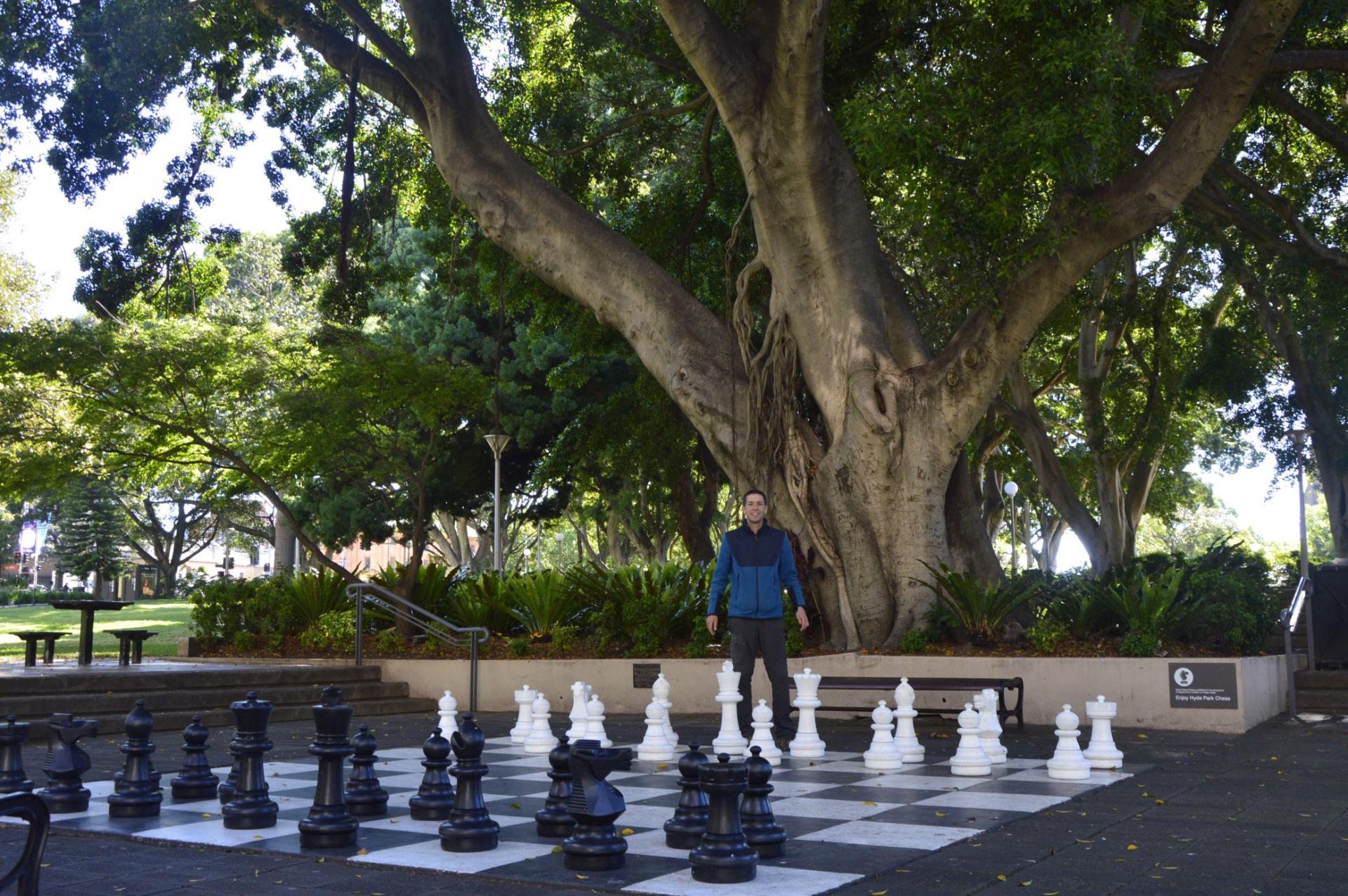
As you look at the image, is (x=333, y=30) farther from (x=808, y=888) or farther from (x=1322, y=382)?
(x=1322, y=382)

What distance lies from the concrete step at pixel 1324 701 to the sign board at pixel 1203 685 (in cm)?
291

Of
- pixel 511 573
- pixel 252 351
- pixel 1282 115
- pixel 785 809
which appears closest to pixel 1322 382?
pixel 1282 115

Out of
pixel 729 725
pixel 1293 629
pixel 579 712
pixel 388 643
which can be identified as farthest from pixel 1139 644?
pixel 388 643

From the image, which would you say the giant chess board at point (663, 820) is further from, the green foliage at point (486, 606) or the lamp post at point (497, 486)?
the lamp post at point (497, 486)

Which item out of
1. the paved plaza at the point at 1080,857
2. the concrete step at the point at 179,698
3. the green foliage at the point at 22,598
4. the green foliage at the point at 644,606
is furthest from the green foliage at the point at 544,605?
the green foliage at the point at 22,598

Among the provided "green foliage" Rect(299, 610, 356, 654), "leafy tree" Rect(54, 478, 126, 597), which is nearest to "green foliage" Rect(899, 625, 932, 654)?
"green foliage" Rect(299, 610, 356, 654)

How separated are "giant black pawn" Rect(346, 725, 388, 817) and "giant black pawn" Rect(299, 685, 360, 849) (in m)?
0.17

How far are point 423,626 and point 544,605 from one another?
1.39 meters

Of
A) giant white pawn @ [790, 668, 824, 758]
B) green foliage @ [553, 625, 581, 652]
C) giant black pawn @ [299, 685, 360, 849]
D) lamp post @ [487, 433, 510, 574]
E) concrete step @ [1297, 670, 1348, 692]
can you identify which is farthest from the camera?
lamp post @ [487, 433, 510, 574]

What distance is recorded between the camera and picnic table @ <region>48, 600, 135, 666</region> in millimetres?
13004

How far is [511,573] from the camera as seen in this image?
16625 mm

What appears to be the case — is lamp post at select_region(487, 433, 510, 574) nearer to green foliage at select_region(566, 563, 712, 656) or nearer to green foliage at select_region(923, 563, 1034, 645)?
green foliage at select_region(566, 563, 712, 656)

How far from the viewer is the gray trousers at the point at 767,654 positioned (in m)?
8.93

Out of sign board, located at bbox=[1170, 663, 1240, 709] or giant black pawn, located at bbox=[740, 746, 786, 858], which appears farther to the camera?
sign board, located at bbox=[1170, 663, 1240, 709]
